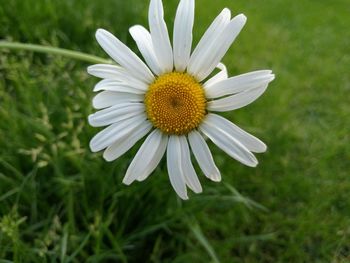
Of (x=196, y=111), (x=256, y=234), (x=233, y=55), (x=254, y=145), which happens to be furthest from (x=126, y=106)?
(x=233, y=55)

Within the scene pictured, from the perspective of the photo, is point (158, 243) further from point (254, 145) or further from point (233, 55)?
point (233, 55)

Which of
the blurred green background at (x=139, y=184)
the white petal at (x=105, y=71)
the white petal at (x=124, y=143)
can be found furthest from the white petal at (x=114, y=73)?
the blurred green background at (x=139, y=184)

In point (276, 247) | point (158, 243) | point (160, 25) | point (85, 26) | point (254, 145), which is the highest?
point (85, 26)

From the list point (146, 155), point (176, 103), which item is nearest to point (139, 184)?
point (146, 155)

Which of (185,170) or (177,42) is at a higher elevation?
(177,42)

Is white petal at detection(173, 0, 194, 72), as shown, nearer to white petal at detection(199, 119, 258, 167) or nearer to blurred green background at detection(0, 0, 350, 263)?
white petal at detection(199, 119, 258, 167)

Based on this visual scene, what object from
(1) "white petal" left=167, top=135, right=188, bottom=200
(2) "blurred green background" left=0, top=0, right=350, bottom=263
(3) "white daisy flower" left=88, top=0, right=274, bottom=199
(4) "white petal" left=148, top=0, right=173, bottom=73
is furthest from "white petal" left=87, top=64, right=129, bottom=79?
(2) "blurred green background" left=0, top=0, right=350, bottom=263

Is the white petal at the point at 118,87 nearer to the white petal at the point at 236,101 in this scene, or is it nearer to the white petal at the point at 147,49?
the white petal at the point at 147,49
